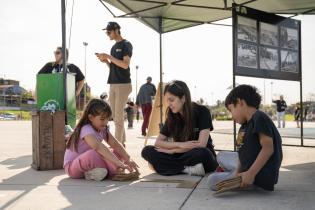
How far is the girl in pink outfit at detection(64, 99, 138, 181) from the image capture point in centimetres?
454

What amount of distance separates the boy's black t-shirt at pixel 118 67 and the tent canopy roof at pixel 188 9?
1.41m

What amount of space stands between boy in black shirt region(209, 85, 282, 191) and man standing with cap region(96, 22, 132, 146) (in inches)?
131

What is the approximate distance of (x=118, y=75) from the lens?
6.95 meters

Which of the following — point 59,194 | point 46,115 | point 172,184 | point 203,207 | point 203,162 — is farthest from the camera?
point 46,115

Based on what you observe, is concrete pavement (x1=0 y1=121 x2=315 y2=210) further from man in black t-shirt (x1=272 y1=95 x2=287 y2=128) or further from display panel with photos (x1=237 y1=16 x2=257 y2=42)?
man in black t-shirt (x1=272 y1=95 x2=287 y2=128)

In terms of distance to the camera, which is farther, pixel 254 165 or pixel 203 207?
pixel 254 165

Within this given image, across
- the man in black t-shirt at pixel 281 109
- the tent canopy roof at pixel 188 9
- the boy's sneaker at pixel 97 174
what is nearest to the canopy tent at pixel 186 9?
the tent canopy roof at pixel 188 9

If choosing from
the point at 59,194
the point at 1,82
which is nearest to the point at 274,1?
the point at 59,194

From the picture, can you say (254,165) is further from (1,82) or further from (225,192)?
(1,82)

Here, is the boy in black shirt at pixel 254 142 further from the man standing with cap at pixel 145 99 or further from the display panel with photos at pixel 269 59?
the man standing with cap at pixel 145 99

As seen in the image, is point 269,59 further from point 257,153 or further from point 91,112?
point 257,153

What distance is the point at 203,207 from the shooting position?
3209mm

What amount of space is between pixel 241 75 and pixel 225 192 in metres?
3.77

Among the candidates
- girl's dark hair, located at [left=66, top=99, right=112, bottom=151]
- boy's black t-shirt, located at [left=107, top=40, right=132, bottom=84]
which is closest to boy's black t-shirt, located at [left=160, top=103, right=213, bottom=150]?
girl's dark hair, located at [left=66, top=99, right=112, bottom=151]
